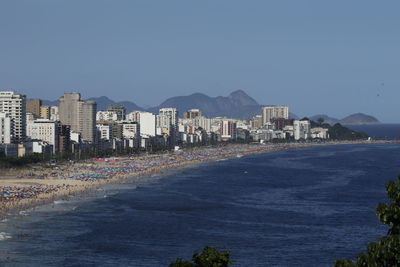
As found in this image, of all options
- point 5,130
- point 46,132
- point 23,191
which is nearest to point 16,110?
point 46,132

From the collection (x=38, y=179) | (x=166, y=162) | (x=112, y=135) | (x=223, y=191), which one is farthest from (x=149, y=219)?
(x=112, y=135)

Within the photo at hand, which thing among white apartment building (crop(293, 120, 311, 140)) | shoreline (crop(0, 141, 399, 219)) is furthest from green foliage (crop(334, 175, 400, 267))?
white apartment building (crop(293, 120, 311, 140))

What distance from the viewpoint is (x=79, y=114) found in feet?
427

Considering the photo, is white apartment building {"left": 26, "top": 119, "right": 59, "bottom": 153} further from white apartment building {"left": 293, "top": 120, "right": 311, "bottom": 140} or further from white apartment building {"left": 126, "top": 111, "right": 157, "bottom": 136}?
white apartment building {"left": 293, "top": 120, "right": 311, "bottom": 140}

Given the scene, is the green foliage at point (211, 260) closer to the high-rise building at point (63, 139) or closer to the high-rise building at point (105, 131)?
the high-rise building at point (63, 139)

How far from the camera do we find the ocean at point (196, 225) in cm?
3134

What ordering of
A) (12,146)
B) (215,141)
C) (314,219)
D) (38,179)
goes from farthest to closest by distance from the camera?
(215,141) → (12,146) → (38,179) → (314,219)

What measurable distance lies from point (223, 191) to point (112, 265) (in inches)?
1223

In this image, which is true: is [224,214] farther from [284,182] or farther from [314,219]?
[284,182]

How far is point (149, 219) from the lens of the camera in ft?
138

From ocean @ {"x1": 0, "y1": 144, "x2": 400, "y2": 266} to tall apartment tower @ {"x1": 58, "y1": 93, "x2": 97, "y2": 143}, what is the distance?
60639mm

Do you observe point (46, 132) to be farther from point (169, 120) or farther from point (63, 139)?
point (169, 120)

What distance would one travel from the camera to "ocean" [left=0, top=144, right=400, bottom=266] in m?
31.3

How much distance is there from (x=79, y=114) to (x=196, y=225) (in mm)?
93366
